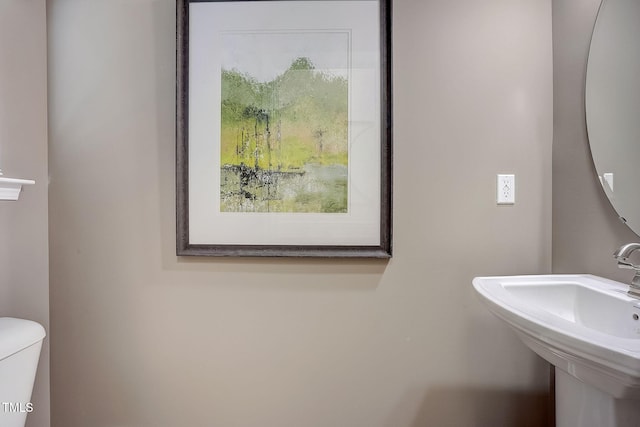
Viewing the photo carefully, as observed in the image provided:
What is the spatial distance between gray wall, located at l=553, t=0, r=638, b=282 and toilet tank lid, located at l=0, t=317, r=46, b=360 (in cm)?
183

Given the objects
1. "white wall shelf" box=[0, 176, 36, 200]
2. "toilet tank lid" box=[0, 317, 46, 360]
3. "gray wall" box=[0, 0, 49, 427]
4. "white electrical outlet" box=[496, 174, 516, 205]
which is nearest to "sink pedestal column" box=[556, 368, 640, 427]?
"white electrical outlet" box=[496, 174, 516, 205]

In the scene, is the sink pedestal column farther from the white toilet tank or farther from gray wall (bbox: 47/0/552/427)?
the white toilet tank

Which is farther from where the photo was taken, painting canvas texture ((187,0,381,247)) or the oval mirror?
painting canvas texture ((187,0,381,247))

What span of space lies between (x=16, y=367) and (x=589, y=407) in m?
1.61

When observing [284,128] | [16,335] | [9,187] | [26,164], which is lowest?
[16,335]

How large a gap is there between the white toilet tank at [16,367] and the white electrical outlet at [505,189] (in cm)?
167

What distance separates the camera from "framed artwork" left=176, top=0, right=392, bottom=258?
1186mm

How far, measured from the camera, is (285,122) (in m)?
1.20

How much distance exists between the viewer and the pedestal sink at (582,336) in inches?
22.8

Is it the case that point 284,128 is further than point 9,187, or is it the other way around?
point 284,128

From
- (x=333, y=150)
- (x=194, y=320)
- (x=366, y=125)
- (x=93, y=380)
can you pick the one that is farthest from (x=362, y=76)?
(x=93, y=380)

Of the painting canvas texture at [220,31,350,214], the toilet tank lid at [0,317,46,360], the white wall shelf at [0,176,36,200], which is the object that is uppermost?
the painting canvas texture at [220,31,350,214]

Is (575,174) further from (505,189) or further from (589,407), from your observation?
(589,407)

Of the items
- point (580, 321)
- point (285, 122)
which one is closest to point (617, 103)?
point (580, 321)
